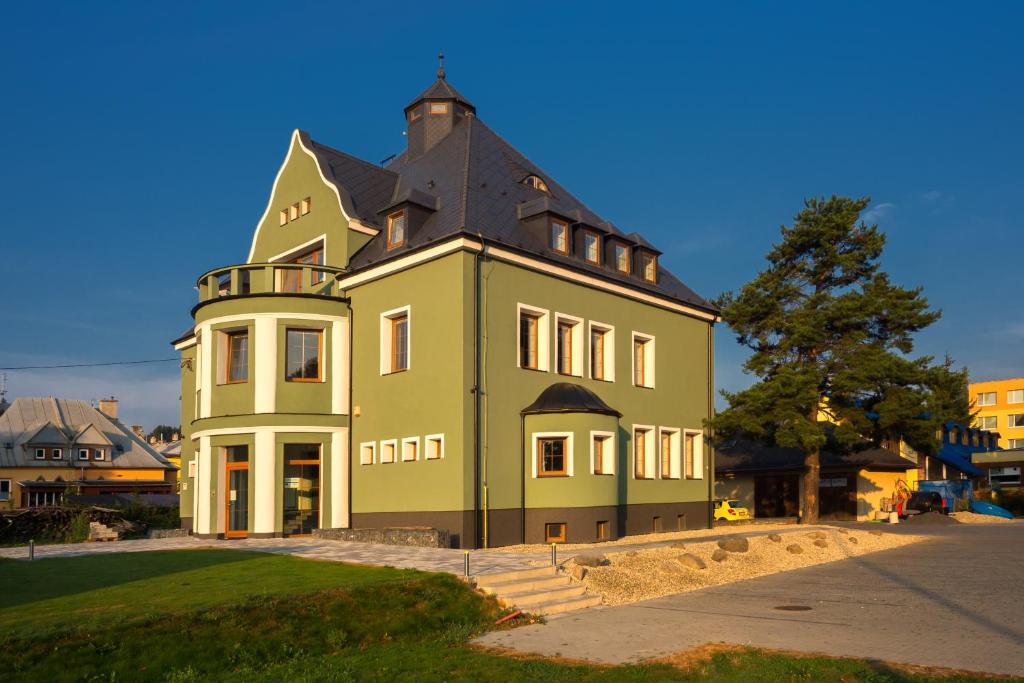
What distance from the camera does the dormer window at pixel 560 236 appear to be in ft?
90.3

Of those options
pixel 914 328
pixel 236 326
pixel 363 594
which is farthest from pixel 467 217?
pixel 914 328

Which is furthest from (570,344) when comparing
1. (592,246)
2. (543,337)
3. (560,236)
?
(592,246)

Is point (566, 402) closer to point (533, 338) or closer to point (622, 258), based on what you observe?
point (533, 338)

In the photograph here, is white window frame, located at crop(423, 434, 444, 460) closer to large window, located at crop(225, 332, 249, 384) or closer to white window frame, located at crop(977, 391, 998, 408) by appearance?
large window, located at crop(225, 332, 249, 384)

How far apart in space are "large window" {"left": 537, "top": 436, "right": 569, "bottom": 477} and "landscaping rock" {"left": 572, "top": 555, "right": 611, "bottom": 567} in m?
6.36

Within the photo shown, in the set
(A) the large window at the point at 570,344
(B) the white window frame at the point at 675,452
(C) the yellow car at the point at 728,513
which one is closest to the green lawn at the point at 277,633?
(A) the large window at the point at 570,344

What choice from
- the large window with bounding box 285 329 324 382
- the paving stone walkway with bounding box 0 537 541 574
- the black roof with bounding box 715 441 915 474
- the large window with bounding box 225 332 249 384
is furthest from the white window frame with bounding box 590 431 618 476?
the black roof with bounding box 715 441 915 474

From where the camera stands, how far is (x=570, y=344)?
27750mm

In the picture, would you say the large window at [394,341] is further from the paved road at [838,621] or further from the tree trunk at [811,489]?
the tree trunk at [811,489]

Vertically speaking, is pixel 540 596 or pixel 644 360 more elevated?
pixel 644 360

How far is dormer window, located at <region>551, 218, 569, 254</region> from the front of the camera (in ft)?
90.3

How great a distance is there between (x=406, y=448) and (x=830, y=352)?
1661 cm

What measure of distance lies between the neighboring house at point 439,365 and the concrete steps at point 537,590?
6517 mm

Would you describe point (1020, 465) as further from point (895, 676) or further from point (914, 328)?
point (895, 676)
